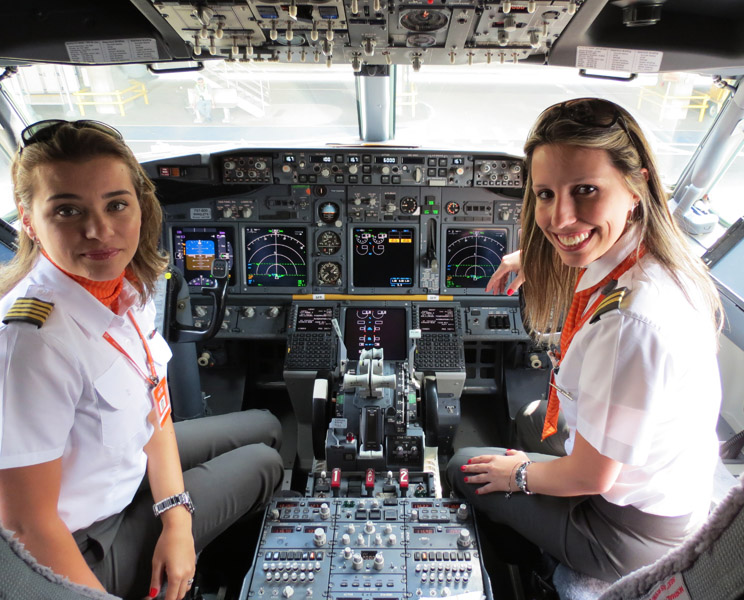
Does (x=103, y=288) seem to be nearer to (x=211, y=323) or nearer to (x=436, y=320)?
(x=211, y=323)

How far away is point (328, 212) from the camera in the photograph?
302 cm

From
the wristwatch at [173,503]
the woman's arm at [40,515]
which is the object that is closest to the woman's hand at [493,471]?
the wristwatch at [173,503]

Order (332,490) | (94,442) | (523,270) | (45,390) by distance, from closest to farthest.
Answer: (45,390) → (94,442) → (523,270) → (332,490)

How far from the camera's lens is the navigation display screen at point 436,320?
3.02 m

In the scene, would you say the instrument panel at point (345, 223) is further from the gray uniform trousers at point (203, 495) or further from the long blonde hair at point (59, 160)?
the long blonde hair at point (59, 160)

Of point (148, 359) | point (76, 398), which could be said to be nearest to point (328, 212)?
point (148, 359)

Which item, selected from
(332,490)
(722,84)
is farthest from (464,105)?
(332,490)

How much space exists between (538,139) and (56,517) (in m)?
1.40

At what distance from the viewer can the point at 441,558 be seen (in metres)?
1.68

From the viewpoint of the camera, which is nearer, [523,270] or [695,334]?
[695,334]

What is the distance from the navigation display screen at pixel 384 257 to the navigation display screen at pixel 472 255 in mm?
213

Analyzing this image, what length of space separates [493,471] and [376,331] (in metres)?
1.40

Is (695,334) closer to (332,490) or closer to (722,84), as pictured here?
(332,490)

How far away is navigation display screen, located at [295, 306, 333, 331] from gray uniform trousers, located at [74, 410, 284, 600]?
85cm
